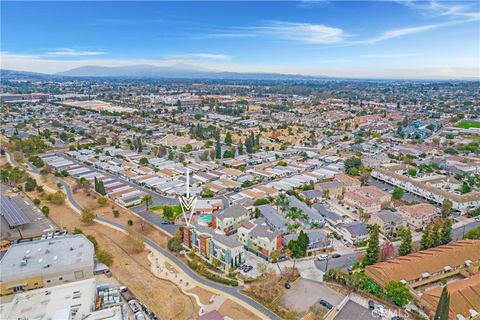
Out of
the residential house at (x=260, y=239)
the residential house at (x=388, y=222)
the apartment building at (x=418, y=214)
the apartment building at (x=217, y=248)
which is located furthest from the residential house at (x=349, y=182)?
the apartment building at (x=217, y=248)

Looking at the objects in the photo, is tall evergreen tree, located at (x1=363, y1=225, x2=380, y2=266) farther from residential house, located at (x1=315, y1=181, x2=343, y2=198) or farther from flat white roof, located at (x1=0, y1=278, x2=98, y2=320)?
flat white roof, located at (x1=0, y1=278, x2=98, y2=320)

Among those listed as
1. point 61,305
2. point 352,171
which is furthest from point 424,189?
point 61,305

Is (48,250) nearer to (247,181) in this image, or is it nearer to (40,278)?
(40,278)

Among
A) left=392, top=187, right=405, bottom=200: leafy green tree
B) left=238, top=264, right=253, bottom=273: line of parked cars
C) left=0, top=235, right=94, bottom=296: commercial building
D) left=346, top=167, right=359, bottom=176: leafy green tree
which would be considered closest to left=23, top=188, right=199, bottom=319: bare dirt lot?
left=0, top=235, right=94, bottom=296: commercial building

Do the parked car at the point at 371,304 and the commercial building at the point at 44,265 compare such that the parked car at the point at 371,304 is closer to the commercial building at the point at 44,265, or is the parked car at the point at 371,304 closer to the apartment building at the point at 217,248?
the apartment building at the point at 217,248

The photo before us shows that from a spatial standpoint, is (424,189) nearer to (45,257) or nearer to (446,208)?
(446,208)
